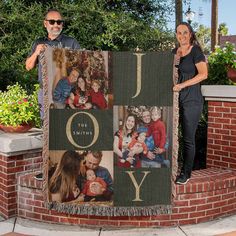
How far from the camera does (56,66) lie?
3.89m

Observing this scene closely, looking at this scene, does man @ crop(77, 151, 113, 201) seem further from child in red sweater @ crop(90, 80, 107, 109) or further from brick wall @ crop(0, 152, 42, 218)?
brick wall @ crop(0, 152, 42, 218)

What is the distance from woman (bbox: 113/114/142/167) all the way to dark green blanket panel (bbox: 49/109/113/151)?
2.6 inches

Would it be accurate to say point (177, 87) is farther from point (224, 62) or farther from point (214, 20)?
point (214, 20)

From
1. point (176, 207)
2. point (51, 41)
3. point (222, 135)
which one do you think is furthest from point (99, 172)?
point (222, 135)

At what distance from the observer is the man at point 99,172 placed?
3971 mm

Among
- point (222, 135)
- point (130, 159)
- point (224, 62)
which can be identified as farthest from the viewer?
point (224, 62)

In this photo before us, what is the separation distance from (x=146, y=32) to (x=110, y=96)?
15.6 feet

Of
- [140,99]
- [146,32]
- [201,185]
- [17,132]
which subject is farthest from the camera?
[146,32]

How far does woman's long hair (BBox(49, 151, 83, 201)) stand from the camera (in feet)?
13.1

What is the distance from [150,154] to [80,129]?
27.7 inches

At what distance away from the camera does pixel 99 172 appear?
157 inches

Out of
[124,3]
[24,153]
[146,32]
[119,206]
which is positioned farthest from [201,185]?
[124,3]

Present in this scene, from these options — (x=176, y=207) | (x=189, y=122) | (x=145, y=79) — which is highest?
(x=145, y=79)

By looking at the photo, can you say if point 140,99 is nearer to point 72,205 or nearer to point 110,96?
point 110,96
